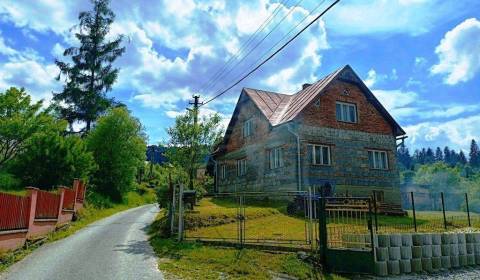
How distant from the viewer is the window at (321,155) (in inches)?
870

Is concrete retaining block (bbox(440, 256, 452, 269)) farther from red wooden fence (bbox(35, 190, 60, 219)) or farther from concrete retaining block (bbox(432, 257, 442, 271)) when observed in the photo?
red wooden fence (bbox(35, 190, 60, 219))

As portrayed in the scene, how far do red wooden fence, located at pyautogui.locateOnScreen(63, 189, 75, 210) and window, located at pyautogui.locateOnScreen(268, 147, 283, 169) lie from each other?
36.9ft

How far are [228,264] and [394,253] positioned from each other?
4.57 metres

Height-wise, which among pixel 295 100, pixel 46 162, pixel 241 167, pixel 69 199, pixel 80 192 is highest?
pixel 295 100

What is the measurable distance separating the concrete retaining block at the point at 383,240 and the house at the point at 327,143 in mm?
10093

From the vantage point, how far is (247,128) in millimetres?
27250

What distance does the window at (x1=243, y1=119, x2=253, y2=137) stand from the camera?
26.6 metres

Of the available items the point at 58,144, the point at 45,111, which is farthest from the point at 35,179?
the point at 45,111

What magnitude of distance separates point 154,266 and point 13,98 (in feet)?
61.0

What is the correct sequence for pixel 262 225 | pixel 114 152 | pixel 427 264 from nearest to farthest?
pixel 427 264
pixel 262 225
pixel 114 152

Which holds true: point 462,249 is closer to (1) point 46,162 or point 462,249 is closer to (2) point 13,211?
(2) point 13,211

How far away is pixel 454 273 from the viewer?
1166cm

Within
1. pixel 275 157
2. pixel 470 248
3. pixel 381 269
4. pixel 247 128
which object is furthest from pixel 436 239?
pixel 247 128

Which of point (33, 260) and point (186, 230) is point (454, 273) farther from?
point (33, 260)
